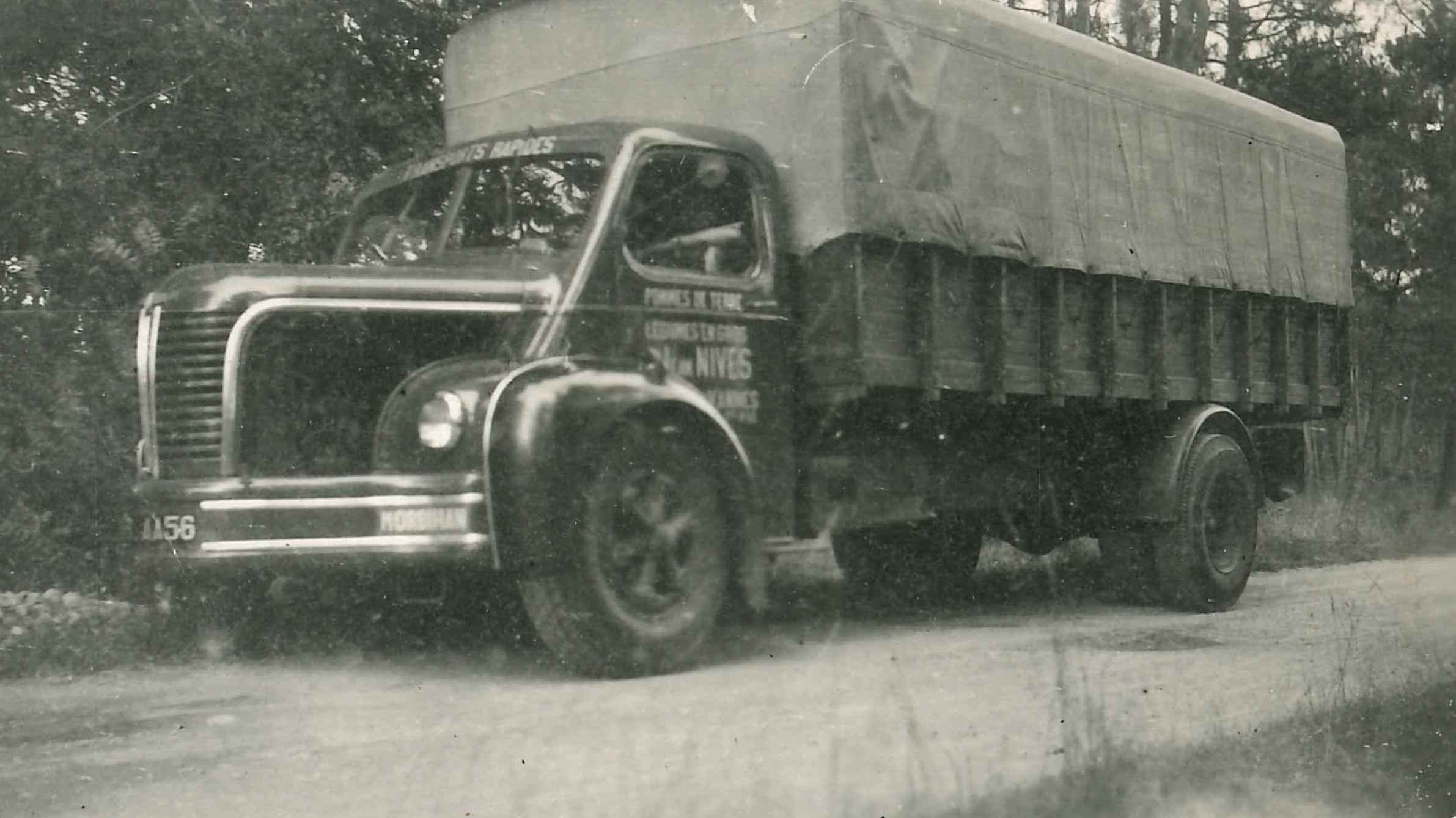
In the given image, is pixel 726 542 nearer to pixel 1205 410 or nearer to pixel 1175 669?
pixel 1175 669

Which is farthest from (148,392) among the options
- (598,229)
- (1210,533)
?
(1210,533)

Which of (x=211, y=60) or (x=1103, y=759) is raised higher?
(x=211, y=60)

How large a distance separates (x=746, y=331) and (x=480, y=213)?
1.20 metres

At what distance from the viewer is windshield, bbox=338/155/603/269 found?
22.2 feet

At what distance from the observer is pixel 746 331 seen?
704 centimetres

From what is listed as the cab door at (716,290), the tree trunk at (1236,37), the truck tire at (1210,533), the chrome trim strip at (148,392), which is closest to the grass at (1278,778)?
the cab door at (716,290)

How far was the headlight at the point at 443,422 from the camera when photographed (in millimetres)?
5848

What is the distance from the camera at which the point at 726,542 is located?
6.50 meters

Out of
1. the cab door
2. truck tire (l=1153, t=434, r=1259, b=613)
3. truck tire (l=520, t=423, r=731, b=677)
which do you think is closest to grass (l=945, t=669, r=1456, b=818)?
truck tire (l=520, t=423, r=731, b=677)

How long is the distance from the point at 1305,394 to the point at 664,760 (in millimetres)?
7286

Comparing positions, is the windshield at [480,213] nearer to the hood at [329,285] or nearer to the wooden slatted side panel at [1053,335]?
the hood at [329,285]

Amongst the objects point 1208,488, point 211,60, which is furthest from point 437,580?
point 1208,488

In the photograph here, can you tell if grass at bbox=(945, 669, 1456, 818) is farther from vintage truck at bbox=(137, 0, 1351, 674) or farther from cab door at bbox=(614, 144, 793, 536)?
cab door at bbox=(614, 144, 793, 536)

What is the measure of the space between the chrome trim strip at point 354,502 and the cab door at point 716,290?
1.13 meters
